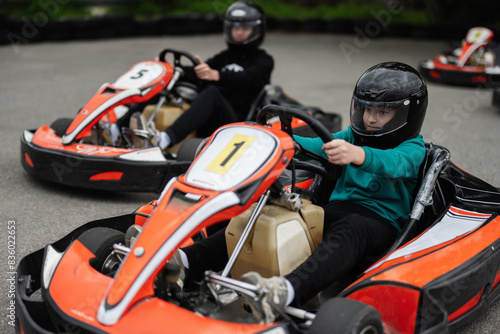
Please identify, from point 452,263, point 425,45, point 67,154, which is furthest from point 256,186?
point 425,45

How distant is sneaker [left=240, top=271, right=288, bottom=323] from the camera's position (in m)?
1.89

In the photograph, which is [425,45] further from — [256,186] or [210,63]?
[256,186]

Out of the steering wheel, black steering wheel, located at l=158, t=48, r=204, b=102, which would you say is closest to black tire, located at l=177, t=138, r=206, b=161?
black steering wheel, located at l=158, t=48, r=204, b=102

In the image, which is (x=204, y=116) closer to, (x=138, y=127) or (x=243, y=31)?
(x=138, y=127)

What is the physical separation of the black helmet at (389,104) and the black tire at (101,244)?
3.32ft

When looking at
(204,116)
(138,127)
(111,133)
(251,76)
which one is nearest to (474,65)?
(251,76)

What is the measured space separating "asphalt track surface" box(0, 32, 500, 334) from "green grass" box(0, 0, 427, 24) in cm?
183

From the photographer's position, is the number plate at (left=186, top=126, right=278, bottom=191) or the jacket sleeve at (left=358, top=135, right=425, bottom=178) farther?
the jacket sleeve at (left=358, top=135, right=425, bottom=178)

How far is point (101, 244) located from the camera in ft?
7.53

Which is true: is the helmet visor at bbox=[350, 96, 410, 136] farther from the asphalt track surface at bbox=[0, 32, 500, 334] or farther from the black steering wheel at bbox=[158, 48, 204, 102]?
the black steering wheel at bbox=[158, 48, 204, 102]

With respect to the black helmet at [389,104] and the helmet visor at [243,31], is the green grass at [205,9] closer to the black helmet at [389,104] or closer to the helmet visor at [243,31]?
the helmet visor at [243,31]

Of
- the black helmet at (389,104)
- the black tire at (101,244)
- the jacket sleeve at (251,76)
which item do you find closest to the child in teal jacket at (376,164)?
the black helmet at (389,104)

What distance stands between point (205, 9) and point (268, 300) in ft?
42.3

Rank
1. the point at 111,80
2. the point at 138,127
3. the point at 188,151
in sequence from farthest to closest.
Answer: the point at 111,80 → the point at 138,127 → the point at 188,151
